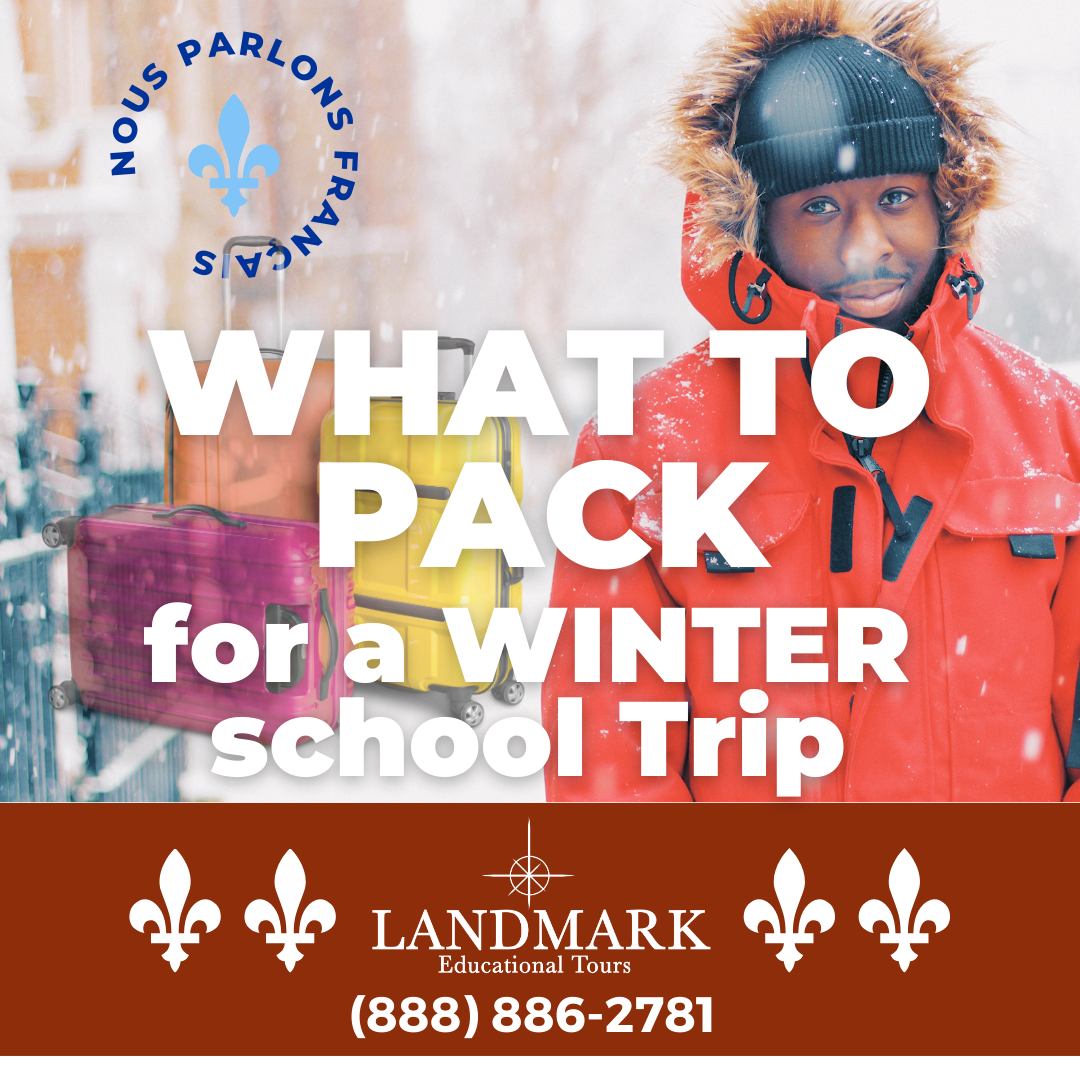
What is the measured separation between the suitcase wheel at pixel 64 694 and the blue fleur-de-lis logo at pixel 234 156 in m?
1.00

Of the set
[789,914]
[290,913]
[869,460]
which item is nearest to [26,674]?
[290,913]

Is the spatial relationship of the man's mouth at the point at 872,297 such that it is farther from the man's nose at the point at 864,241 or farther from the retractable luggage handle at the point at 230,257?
the retractable luggage handle at the point at 230,257

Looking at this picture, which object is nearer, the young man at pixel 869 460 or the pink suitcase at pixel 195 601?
the young man at pixel 869 460

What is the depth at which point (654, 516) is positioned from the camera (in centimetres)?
117

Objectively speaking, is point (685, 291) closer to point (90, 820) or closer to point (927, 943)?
point (927, 943)

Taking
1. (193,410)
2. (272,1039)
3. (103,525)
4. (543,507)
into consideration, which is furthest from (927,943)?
(103,525)

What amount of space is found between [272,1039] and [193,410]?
3.31ft

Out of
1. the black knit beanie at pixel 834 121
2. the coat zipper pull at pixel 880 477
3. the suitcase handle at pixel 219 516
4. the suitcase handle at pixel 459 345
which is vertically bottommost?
the suitcase handle at pixel 219 516

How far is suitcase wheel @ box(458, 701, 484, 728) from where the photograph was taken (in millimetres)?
1657

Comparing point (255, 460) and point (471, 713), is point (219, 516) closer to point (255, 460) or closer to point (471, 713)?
point (255, 460)

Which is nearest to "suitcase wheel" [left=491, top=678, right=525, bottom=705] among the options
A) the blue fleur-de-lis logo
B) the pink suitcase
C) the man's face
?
the pink suitcase

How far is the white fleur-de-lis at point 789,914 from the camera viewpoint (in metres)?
1.26

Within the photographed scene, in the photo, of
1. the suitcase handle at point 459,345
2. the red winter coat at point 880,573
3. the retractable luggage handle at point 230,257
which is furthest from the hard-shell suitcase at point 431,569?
the red winter coat at point 880,573

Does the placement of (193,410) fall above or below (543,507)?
above
